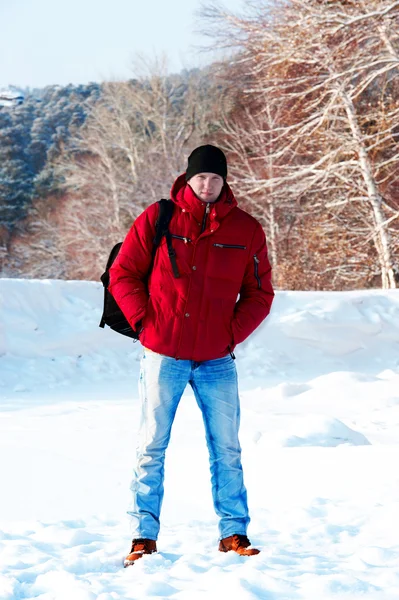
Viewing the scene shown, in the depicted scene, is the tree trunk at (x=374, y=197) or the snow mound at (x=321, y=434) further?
the tree trunk at (x=374, y=197)

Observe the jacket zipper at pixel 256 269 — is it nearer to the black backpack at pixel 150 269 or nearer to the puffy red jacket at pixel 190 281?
the puffy red jacket at pixel 190 281

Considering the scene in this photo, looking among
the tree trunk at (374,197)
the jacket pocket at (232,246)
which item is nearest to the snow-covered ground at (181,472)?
the jacket pocket at (232,246)

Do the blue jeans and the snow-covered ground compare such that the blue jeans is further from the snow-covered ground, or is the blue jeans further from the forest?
the forest

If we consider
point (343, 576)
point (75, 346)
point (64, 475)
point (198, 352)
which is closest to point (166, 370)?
point (198, 352)

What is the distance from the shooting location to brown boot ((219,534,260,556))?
3.10 m

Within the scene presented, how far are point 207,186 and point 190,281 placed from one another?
442 millimetres

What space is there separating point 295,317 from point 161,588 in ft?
28.3

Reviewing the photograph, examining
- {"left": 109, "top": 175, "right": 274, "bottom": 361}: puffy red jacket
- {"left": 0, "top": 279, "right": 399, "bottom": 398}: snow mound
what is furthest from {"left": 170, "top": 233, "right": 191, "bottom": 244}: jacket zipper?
{"left": 0, "top": 279, "right": 399, "bottom": 398}: snow mound

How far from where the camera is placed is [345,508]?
391cm

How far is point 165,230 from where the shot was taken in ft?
10.2

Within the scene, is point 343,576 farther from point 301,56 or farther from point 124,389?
point 301,56

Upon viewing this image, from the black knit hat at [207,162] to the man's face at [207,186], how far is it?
2 cm

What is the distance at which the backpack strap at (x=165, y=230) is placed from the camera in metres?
3.07

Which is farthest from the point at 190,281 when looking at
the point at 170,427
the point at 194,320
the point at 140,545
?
the point at 140,545
